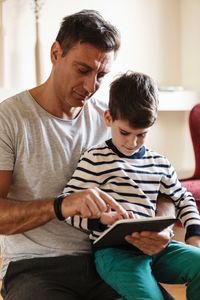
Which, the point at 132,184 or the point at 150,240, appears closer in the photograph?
the point at 150,240

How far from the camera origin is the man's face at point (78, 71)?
1383mm

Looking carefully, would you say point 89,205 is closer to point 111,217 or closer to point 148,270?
point 111,217

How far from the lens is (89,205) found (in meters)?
1.16

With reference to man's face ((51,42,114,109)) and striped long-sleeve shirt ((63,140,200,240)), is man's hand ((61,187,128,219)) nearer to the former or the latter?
striped long-sleeve shirt ((63,140,200,240))

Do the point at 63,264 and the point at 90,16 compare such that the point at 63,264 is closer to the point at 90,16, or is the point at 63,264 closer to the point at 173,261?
the point at 173,261

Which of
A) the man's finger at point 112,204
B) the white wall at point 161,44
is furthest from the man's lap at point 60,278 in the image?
the white wall at point 161,44

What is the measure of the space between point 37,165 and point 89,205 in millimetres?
278

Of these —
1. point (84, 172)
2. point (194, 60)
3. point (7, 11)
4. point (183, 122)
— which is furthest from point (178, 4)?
point (84, 172)

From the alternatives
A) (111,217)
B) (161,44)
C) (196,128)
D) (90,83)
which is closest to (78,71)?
(90,83)

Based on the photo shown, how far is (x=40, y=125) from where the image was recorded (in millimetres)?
1395

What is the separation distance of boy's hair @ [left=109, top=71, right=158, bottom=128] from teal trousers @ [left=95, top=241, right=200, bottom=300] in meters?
0.34

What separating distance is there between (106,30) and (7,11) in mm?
1598

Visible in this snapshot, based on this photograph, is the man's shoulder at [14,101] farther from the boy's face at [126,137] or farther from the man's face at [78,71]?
the boy's face at [126,137]

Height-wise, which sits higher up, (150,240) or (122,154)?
(122,154)
